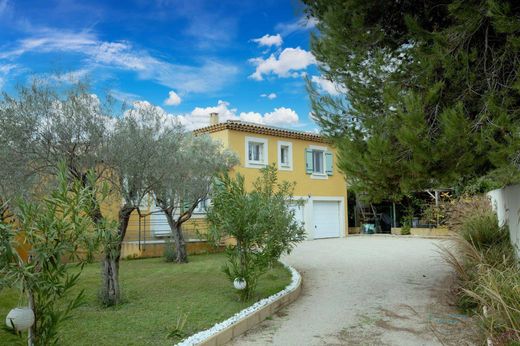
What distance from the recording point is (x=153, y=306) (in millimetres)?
7738

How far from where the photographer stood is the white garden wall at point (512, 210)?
25.1 feet

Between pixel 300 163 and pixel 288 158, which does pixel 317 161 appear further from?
pixel 288 158

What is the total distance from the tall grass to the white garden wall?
0.53 ft

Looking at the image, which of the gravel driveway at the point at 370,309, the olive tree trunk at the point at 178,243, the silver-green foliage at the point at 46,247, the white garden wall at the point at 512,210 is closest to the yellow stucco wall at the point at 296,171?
the olive tree trunk at the point at 178,243

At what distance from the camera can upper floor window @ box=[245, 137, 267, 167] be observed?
2114 centimetres

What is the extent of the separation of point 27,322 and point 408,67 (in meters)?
5.95

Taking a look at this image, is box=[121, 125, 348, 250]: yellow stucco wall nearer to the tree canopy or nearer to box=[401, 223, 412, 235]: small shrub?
box=[401, 223, 412, 235]: small shrub

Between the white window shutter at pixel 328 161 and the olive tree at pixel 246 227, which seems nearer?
the olive tree at pixel 246 227

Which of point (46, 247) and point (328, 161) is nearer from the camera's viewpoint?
point (46, 247)

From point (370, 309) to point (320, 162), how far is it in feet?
57.1

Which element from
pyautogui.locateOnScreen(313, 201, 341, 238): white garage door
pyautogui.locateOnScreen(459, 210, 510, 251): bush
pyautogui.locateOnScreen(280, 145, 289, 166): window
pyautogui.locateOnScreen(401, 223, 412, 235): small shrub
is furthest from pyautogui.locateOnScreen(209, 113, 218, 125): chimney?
pyautogui.locateOnScreen(459, 210, 510, 251): bush

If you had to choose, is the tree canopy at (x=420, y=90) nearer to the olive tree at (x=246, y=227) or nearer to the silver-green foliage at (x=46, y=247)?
the olive tree at (x=246, y=227)

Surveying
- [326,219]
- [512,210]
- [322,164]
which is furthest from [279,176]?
[512,210]

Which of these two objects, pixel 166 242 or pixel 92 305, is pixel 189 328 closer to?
pixel 92 305
